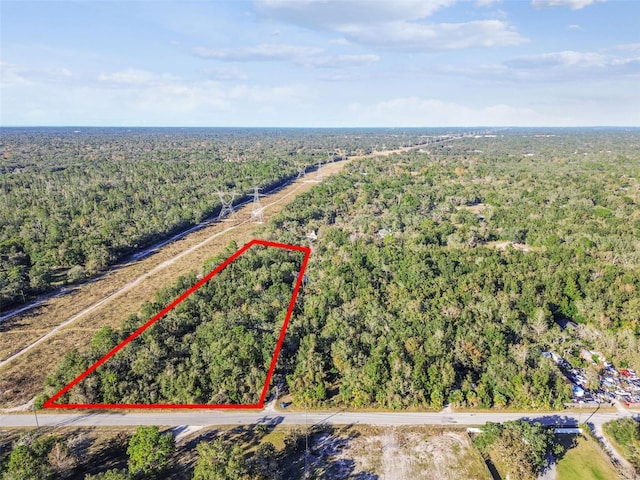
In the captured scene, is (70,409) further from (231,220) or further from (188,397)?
(231,220)

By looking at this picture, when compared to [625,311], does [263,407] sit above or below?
below

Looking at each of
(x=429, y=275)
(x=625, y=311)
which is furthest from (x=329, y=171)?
(x=625, y=311)

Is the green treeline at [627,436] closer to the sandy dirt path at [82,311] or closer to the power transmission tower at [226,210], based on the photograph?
the sandy dirt path at [82,311]

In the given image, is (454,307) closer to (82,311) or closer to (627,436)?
(627,436)

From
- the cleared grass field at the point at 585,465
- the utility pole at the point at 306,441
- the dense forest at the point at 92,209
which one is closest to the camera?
the cleared grass field at the point at 585,465

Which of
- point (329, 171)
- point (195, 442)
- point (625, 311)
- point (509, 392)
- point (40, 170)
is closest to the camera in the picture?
point (195, 442)

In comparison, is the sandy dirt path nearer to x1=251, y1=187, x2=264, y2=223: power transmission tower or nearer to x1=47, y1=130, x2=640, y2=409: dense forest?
x1=47, y1=130, x2=640, y2=409: dense forest

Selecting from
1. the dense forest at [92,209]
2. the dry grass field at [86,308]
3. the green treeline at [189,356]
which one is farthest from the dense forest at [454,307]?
the dense forest at [92,209]
